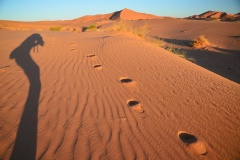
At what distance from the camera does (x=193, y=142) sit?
8.05 ft

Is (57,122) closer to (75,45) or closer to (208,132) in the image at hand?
(208,132)

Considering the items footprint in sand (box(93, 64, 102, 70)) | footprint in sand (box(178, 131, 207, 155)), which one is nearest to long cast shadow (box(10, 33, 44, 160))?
footprint in sand (box(93, 64, 102, 70))

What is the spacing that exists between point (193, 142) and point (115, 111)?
1339 mm

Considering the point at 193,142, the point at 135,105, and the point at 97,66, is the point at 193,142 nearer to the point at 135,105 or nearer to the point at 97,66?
the point at 135,105

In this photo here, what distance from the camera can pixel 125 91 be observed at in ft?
12.4

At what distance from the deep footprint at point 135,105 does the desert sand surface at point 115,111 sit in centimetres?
2

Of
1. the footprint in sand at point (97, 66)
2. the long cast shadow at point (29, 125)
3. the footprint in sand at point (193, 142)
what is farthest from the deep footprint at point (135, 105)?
the footprint in sand at point (97, 66)

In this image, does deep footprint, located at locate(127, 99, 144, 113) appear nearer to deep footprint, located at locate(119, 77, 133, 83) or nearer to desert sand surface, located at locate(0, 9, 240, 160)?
desert sand surface, located at locate(0, 9, 240, 160)

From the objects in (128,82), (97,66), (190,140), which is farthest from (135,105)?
(97,66)

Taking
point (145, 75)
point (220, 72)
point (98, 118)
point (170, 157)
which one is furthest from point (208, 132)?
point (220, 72)

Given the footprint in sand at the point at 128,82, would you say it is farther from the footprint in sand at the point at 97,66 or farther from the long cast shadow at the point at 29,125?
the long cast shadow at the point at 29,125

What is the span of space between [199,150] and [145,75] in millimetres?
2490

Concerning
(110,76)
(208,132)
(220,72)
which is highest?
(110,76)

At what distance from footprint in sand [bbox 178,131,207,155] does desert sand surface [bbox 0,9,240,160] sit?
1 centimetres
